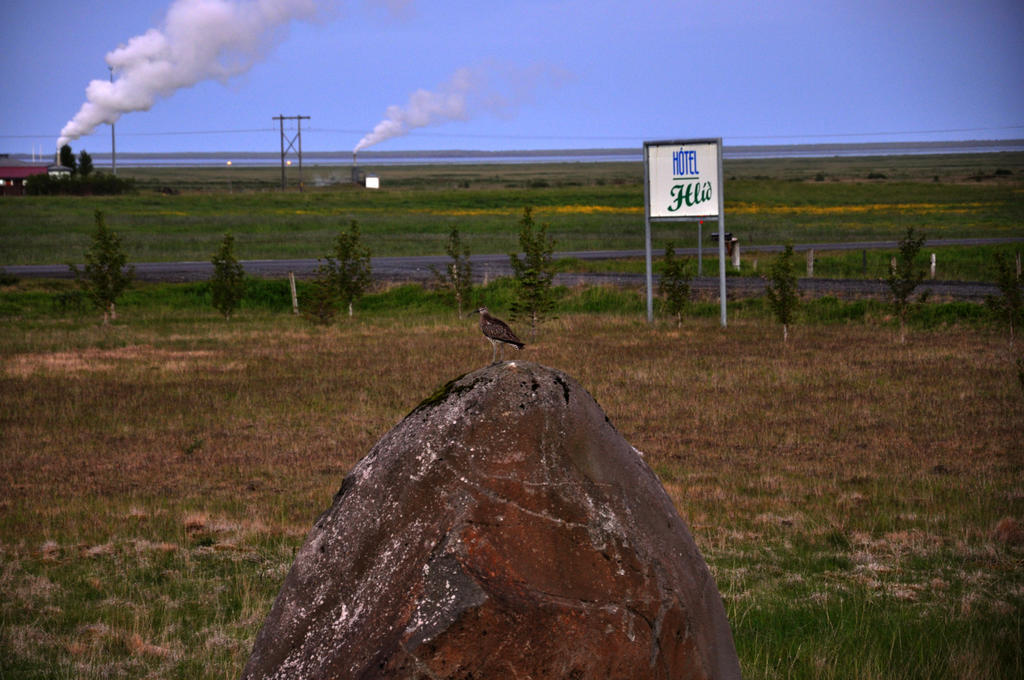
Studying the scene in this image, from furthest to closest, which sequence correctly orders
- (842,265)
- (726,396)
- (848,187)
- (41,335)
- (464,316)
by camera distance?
(848,187) → (842,265) → (464,316) → (41,335) → (726,396)

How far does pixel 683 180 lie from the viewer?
2947 centimetres

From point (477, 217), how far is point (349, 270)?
51790mm

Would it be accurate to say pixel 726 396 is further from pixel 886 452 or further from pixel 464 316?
pixel 464 316

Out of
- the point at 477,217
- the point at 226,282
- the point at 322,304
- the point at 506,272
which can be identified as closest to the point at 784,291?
the point at 322,304

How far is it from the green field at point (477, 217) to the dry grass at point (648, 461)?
34914mm

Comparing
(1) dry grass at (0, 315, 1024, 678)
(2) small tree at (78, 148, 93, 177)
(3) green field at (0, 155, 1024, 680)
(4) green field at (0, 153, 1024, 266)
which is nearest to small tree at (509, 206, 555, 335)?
(3) green field at (0, 155, 1024, 680)

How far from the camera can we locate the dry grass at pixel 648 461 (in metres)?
7.03

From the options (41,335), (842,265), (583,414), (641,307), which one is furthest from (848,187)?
(583,414)

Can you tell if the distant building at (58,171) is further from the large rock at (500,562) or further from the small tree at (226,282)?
the large rock at (500,562)

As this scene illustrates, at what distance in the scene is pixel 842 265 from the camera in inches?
1609

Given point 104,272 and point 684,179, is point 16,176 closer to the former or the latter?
point 104,272

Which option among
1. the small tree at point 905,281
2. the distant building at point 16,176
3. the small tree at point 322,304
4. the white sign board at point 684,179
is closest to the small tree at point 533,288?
the white sign board at point 684,179

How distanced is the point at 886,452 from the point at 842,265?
1129 inches

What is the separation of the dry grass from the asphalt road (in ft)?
24.6
